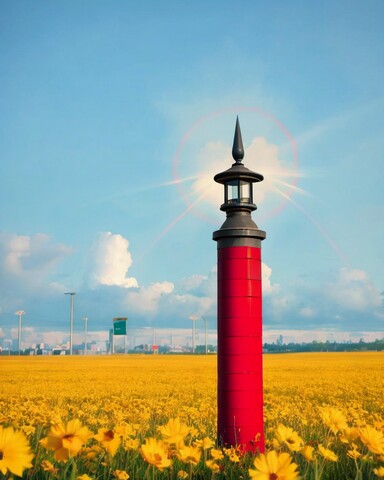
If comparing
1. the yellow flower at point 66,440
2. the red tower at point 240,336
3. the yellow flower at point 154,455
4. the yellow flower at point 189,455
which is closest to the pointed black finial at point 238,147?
the red tower at point 240,336

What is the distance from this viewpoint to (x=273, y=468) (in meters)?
3.11

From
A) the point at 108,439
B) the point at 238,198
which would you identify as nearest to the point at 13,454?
the point at 108,439

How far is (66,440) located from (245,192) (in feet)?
17.2

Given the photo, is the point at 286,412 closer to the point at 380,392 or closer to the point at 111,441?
the point at 111,441

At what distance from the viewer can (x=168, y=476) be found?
496 cm

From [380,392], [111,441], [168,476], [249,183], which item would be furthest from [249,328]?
[380,392]

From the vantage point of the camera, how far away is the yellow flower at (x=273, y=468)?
303cm

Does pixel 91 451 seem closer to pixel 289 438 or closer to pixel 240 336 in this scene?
pixel 289 438

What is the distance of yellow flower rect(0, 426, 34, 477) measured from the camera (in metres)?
2.82

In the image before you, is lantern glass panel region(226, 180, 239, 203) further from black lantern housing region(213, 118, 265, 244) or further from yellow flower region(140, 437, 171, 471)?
yellow flower region(140, 437, 171, 471)

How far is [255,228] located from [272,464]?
4.62 meters

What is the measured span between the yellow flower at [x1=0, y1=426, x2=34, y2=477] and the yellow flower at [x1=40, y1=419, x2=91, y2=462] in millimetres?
319

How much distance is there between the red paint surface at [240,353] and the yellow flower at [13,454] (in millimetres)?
4419

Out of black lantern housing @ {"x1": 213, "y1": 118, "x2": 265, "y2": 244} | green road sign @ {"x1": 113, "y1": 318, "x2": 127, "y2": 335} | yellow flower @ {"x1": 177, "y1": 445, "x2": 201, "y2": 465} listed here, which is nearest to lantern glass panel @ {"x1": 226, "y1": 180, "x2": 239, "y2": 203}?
black lantern housing @ {"x1": 213, "y1": 118, "x2": 265, "y2": 244}
